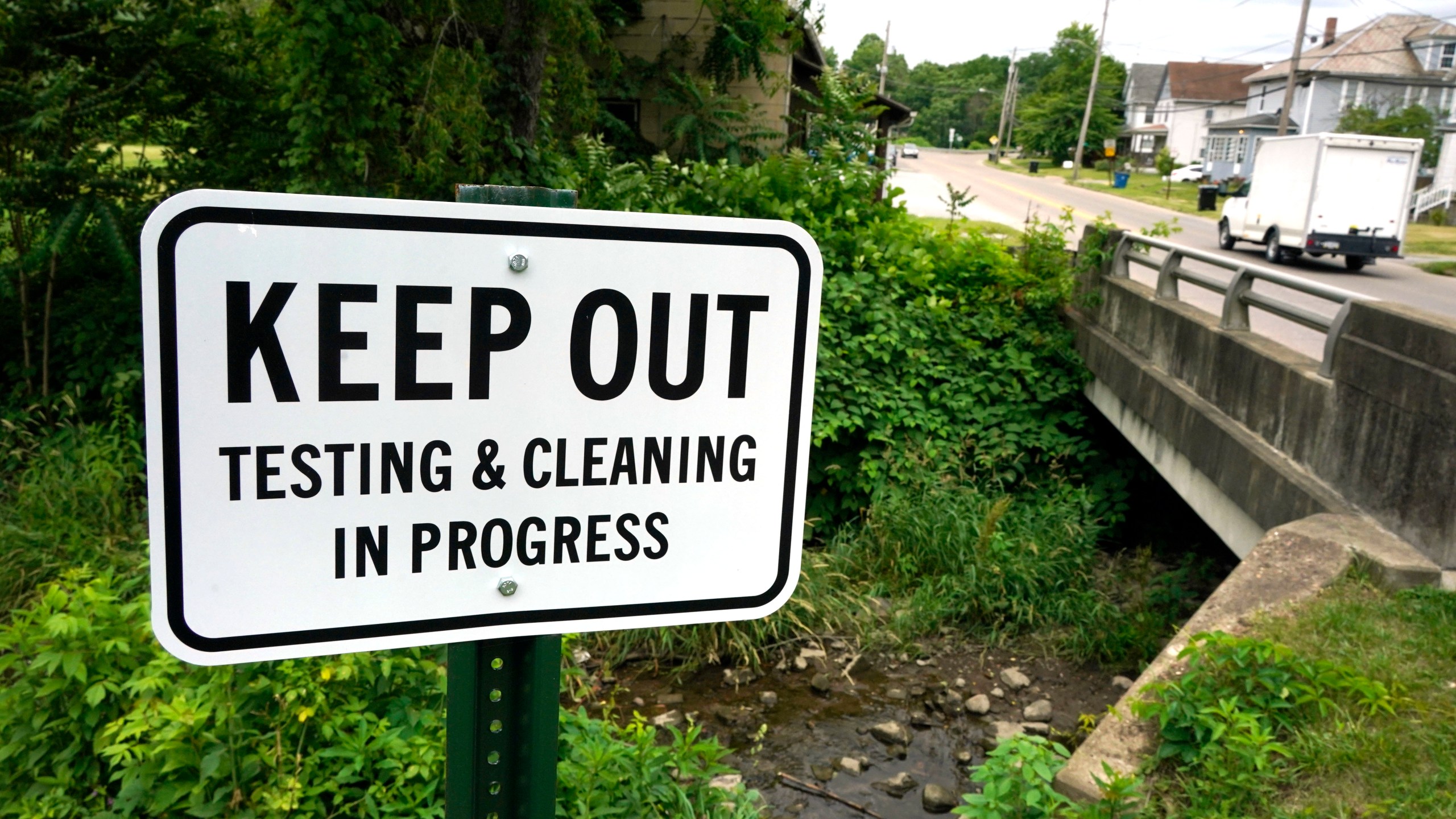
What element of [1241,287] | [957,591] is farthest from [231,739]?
[1241,287]

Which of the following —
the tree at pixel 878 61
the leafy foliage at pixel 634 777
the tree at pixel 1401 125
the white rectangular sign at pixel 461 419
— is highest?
the tree at pixel 878 61

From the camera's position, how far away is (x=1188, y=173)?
62.4 meters

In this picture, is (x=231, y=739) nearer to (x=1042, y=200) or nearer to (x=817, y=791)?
(x=817, y=791)

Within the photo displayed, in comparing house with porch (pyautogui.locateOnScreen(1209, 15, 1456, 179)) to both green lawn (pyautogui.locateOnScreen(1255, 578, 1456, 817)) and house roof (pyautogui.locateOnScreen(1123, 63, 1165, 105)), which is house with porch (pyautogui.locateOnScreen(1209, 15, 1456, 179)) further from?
green lawn (pyautogui.locateOnScreen(1255, 578, 1456, 817))

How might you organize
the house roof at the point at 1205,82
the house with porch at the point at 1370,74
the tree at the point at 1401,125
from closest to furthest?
the tree at the point at 1401,125, the house with porch at the point at 1370,74, the house roof at the point at 1205,82

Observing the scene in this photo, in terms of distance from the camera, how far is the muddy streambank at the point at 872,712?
585 cm

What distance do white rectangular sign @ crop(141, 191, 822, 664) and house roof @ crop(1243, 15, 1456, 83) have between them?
63092 millimetres

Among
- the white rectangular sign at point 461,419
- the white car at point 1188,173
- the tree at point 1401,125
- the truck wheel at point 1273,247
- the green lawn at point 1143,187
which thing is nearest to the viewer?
the white rectangular sign at point 461,419

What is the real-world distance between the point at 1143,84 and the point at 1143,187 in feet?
133

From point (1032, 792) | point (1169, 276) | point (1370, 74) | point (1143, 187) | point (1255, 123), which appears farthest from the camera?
point (1255, 123)

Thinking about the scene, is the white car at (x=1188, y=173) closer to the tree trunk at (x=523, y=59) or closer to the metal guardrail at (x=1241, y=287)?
the metal guardrail at (x=1241, y=287)

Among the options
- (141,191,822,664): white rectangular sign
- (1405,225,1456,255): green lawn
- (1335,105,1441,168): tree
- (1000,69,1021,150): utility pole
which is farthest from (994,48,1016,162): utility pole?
(141,191,822,664): white rectangular sign

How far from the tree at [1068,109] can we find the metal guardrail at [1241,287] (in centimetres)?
6383

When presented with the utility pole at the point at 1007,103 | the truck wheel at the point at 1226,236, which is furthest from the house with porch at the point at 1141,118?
the truck wheel at the point at 1226,236
